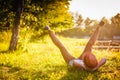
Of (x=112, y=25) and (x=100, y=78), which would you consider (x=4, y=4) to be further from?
(x=112, y=25)

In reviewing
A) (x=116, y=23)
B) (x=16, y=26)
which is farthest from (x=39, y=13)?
(x=116, y=23)

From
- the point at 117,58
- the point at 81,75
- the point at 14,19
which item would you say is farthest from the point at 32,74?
the point at 14,19

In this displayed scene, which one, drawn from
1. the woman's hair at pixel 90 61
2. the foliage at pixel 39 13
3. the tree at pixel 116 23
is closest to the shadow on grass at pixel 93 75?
the woman's hair at pixel 90 61

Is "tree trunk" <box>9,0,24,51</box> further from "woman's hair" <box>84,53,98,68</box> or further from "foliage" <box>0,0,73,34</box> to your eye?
"woman's hair" <box>84,53,98,68</box>

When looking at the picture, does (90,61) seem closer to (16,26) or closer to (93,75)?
(93,75)

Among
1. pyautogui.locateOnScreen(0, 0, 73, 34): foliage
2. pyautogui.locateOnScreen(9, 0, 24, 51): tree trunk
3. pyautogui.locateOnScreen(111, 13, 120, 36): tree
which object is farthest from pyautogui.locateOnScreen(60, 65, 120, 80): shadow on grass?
pyautogui.locateOnScreen(111, 13, 120, 36): tree

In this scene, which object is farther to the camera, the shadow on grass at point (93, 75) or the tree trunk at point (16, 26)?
the tree trunk at point (16, 26)

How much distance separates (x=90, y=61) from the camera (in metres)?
7.48

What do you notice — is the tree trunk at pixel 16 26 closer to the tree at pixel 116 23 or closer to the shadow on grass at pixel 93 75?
the shadow on grass at pixel 93 75

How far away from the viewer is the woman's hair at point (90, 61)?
7.45 metres

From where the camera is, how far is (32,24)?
47.3 ft

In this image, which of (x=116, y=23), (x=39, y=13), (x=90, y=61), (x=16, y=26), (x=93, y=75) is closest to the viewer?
(x=90, y=61)

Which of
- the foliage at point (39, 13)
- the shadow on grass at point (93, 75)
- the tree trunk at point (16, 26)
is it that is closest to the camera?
the shadow on grass at point (93, 75)

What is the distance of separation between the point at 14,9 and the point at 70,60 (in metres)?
6.00
